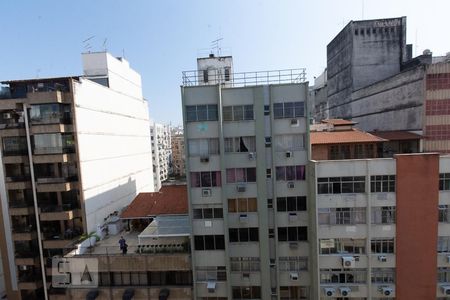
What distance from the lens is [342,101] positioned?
1714 inches

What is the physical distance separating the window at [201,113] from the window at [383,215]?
549 inches

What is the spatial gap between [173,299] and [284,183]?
13158mm

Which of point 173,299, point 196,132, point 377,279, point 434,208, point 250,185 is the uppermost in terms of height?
point 196,132

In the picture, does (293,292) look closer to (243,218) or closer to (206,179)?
(243,218)

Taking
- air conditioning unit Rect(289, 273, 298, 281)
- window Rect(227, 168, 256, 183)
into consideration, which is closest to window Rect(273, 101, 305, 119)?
window Rect(227, 168, 256, 183)

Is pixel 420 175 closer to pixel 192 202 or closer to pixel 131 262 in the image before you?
pixel 192 202

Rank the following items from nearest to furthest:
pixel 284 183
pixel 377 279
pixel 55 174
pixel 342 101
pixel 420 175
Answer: pixel 420 175 → pixel 377 279 → pixel 284 183 → pixel 55 174 → pixel 342 101

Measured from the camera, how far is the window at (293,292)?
69.6ft

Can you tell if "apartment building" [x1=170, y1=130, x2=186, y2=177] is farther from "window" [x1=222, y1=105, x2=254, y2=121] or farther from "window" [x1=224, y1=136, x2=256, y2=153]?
"window" [x1=222, y1=105, x2=254, y2=121]

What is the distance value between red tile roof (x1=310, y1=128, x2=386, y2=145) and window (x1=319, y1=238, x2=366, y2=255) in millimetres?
7912

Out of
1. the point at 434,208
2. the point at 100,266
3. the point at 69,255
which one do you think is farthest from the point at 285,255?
the point at 69,255

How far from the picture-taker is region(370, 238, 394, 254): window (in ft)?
61.9

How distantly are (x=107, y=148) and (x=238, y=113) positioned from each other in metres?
17.6

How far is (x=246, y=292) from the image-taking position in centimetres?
2123
